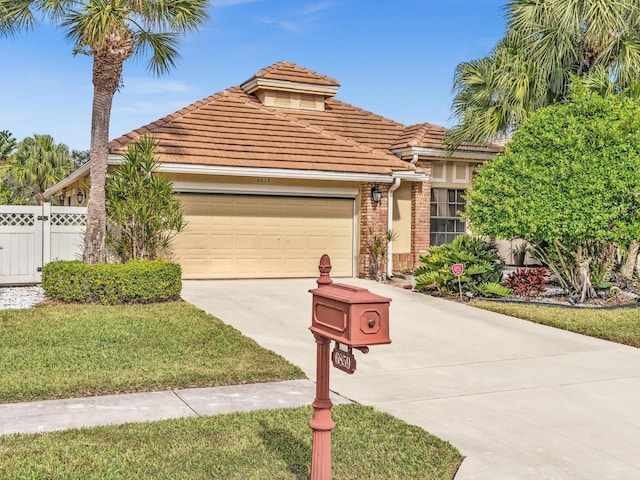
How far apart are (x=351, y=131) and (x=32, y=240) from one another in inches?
370

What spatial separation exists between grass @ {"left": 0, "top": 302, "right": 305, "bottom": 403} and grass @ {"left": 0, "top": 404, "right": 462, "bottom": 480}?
4.86 ft

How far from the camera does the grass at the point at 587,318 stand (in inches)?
422

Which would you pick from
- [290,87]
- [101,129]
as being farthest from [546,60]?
[101,129]

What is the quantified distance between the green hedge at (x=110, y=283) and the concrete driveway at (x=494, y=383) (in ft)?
2.73

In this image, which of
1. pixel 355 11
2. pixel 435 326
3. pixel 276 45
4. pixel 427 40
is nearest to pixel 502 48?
pixel 427 40

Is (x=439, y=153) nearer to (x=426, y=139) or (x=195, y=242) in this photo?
(x=426, y=139)

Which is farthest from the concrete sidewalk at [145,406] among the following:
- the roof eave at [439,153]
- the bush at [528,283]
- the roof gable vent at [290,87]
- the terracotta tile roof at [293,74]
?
the terracotta tile roof at [293,74]

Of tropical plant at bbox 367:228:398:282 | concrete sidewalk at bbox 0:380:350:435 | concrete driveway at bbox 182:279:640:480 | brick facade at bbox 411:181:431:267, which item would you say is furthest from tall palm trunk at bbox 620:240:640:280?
concrete sidewalk at bbox 0:380:350:435

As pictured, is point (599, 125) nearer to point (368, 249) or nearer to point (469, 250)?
point (469, 250)

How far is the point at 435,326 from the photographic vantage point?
1136 centimetres

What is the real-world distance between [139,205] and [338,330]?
34.4 ft

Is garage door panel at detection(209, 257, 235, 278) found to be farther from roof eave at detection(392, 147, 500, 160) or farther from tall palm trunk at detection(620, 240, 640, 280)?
tall palm trunk at detection(620, 240, 640, 280)

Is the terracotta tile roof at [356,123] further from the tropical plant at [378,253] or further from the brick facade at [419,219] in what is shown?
the tropical plant at [378,253]

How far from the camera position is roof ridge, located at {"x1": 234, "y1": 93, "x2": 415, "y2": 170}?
18.0 meters
